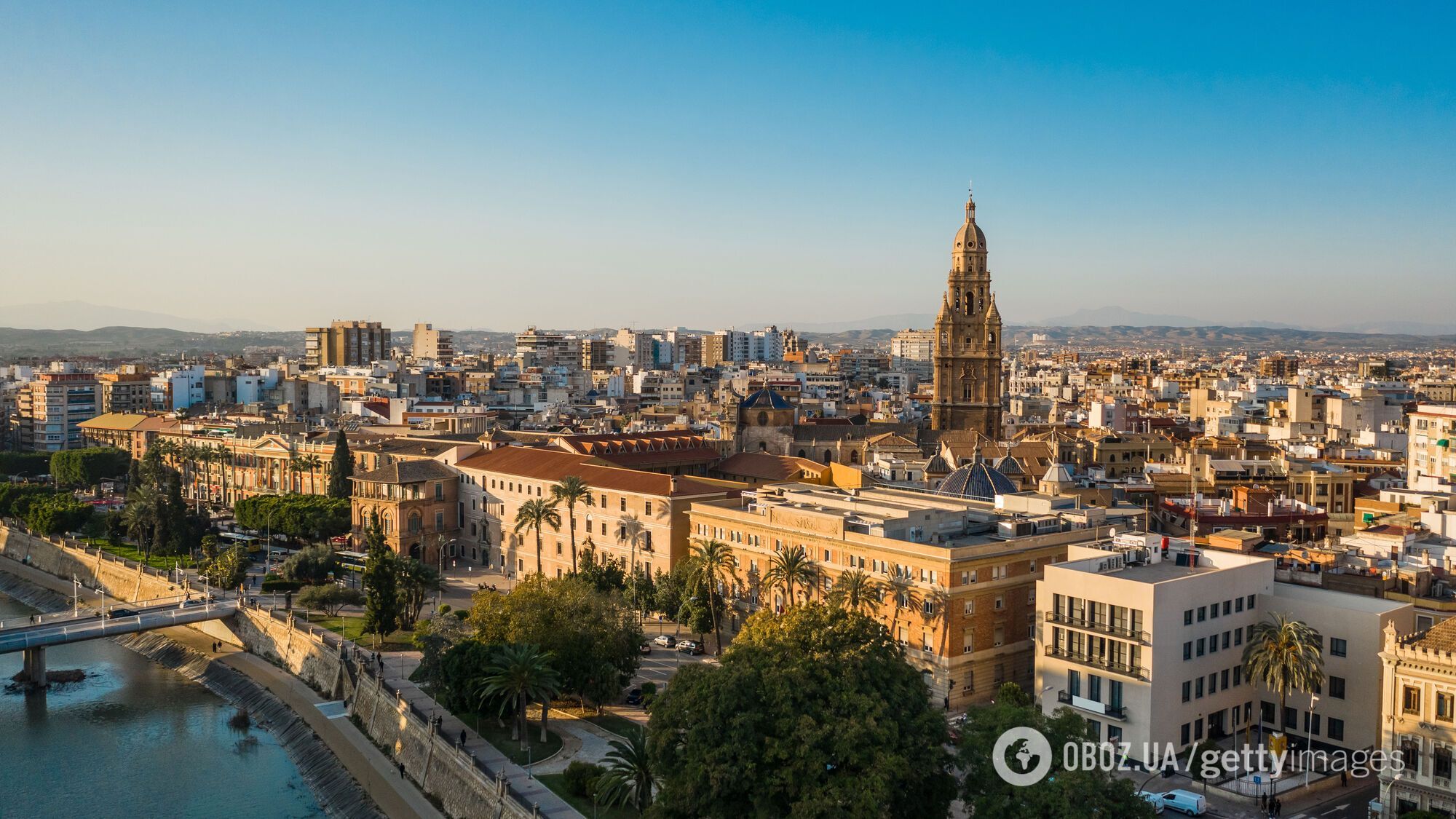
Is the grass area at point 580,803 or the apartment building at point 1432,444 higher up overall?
the apartment building at point 1432,444

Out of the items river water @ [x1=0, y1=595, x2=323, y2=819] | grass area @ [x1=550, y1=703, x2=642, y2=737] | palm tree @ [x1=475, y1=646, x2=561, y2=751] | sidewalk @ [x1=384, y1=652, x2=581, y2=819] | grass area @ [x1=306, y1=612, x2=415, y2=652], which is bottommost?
river water @ [x1=0, y1=595, x2=323, y2=819]

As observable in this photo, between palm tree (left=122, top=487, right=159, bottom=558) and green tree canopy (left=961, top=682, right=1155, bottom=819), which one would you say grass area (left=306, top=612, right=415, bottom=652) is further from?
green tree canopy (left=961, top=682, right=1155, bottom=819)

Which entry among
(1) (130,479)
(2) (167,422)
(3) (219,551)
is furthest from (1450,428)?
(2) (167,422)

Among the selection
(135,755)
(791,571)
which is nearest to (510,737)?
(791,571)

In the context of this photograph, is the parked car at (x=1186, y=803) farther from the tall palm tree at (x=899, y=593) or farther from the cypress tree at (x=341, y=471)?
the cypress tree at (x=341, y=471)

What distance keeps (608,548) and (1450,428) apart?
59.6 meters

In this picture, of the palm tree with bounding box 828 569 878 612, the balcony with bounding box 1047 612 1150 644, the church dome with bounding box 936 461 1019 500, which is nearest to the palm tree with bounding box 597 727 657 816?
the palm tree with bounding box 828 569 878 612

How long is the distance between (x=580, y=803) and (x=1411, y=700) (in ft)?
89.1

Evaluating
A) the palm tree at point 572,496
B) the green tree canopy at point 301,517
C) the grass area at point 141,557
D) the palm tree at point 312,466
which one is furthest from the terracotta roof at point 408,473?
the palm tree at point 312,466

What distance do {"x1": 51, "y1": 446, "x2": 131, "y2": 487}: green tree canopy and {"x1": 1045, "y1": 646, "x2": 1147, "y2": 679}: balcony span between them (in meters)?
108

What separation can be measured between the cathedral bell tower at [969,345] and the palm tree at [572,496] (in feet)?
151

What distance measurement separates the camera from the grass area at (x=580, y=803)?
40188 mm

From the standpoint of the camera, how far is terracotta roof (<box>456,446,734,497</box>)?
7219 cm

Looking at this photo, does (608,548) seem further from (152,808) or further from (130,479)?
(130,479)
